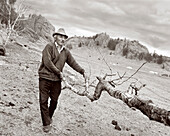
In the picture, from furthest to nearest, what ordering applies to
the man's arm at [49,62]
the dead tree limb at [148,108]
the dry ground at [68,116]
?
the dry ground at [68,116]
the man's arm at [49,62]
the dead tree limb at [148,108]

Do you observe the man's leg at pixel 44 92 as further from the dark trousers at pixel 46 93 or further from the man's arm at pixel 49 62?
the man's arm at pixel 49 62

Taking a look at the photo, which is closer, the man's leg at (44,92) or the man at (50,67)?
the man at (50,67)

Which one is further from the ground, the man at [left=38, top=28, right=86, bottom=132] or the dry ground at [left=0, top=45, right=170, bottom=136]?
the man at [left=38, top=28, right=86, bottom=132]

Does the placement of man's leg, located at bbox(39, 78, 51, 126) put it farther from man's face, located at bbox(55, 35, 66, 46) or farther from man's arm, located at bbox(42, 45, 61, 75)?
man's face, located at bbox(55, 35, 66, 46)

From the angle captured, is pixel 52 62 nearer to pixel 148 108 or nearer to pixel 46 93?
pixel 46 93

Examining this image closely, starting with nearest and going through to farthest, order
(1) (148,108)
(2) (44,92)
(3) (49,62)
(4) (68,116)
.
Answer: (1) (148,108), (3) (49,62), (2) (44,92), (4) (68,116)

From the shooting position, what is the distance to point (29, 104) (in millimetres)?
5883

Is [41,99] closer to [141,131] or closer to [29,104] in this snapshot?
[29,104]

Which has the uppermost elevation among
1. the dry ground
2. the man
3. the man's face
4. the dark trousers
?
the man's face

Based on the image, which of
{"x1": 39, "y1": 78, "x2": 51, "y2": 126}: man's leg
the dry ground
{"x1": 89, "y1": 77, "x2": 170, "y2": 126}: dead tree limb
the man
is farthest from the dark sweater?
{"x1": 89, "y1": 77, "x2": 170, "y2": 126}: dead tree limb

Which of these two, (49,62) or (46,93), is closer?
(49,62)

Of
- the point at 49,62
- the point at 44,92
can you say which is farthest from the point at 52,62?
the point at 44,92

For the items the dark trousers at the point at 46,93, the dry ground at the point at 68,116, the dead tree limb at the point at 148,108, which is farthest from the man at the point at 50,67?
the dead tree limb at the point at 148,108

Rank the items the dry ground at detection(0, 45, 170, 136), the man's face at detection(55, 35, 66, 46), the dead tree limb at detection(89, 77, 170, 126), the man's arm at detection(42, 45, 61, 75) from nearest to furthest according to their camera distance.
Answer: the dead tree limb at detection(89, 77, 170, 126), the man's arm at detection(42, 45, 61, 75), the man's face at detection(55, 35, 66, 46), the dry ground at detection(0, 45, 170, 136)
